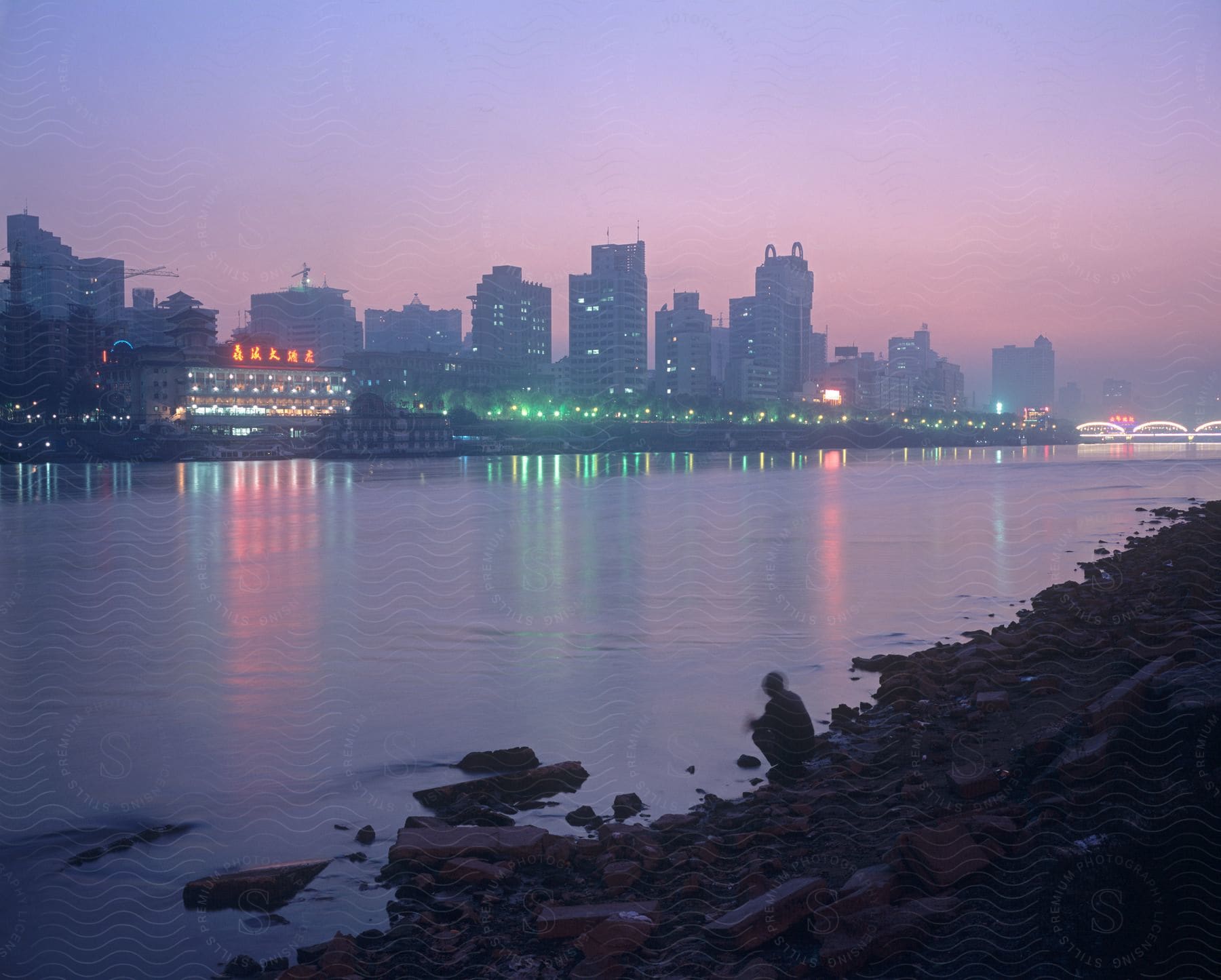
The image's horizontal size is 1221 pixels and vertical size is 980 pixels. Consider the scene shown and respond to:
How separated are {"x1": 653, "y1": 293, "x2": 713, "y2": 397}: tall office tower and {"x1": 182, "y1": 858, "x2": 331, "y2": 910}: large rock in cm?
9424

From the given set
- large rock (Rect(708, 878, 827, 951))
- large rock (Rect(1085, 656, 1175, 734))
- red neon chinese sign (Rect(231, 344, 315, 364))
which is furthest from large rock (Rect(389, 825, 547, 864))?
red neon chinese sign (Rect(231, 344, 315, 364))

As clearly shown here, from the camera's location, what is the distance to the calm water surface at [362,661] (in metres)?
3.87

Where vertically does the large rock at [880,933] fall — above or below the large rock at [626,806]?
above

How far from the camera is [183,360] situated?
196ft

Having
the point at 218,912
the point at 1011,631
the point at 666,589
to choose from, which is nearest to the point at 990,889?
the point at 218,912

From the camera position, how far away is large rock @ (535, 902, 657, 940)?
2.91 meters

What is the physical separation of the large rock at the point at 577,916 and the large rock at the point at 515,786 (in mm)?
1440

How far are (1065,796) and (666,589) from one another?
8359mm

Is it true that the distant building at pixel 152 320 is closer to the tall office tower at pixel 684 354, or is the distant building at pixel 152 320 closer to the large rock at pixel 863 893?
the tall office tower at pixel 684 354

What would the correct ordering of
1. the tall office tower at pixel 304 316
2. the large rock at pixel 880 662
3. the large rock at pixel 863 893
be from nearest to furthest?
the large rock at pixel 863 893
the large rock at pixel 880 662
the tall office tower at pixel 304 316

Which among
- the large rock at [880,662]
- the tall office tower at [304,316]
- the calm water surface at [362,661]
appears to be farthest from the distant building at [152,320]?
the large rock at [880,662]

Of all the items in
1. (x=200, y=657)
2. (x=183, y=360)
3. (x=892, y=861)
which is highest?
(x=183, y=360)

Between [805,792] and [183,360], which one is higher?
[183,360]

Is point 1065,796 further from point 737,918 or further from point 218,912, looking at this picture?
point 218,912
